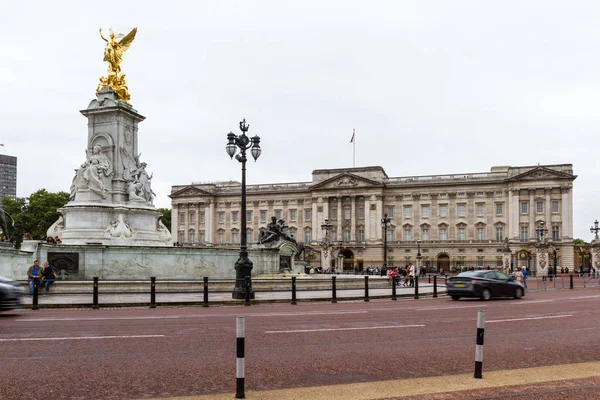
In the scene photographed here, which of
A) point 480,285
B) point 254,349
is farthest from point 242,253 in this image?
point 254,349

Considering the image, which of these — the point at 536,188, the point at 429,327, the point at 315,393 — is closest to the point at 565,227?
the point at 536,188

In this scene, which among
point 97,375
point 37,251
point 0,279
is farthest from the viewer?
point 37,251

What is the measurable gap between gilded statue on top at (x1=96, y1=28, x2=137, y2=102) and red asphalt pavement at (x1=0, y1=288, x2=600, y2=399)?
17.9 metres

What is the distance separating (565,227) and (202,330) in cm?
9800

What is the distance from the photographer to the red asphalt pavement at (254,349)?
27.0 feet

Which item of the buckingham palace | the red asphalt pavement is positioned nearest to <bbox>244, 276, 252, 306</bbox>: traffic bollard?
the red asphalt pavement

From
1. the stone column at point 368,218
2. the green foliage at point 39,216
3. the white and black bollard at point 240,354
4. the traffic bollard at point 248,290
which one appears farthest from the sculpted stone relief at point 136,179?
the stone column at point 368,218

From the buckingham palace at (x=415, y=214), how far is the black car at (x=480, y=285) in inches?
2906

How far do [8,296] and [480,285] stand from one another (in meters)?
18.5

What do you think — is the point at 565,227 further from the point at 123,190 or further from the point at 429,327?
the point at 429,327

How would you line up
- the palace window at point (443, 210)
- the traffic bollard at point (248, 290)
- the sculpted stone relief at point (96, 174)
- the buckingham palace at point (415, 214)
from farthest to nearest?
the palace window at point (443, 210) → the buckingham palace at point (415, 214) → the sculpted stone relief at point (96, 174) → the traffic bollard at point (248, 290)

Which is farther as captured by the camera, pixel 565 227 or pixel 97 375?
pixel 565 227

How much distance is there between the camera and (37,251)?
2656 centimetres

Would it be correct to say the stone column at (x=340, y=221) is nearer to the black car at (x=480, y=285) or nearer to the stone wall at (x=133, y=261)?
the stone wall at (x=133, y=261)
